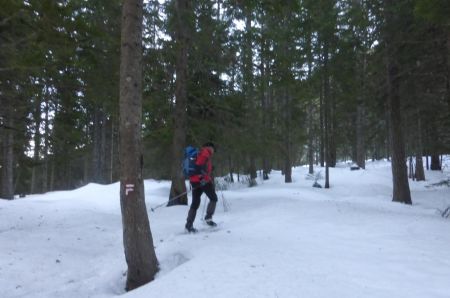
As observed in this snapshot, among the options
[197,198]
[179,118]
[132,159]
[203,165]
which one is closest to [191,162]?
[203,165]

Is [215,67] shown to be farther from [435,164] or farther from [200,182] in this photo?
[435,164]

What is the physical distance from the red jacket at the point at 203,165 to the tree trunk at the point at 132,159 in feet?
8.85

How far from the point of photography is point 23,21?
8562mm

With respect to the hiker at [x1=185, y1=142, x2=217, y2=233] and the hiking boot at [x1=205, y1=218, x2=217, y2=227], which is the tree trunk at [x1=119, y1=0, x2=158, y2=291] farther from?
the hiking boot at [x1=205, y1=218, x2=217, y2=227]

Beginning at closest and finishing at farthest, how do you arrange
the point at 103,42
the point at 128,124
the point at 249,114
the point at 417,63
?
the point at 128,124 < the point at 103,42 < the point at 417,63 < the point at 249,114

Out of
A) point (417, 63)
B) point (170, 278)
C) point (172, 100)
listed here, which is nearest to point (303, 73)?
point (417, 63)

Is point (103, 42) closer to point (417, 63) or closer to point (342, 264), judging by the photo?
point (342, 264)

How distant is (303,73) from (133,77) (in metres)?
11.7

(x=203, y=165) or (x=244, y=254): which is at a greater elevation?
(x=203, y=165)

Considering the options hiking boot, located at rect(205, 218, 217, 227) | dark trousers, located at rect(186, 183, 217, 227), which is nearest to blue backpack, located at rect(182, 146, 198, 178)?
dark trousers, located at rect(186, 183, 217, 227)

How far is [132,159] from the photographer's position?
19.7 feet

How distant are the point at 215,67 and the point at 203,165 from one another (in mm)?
5461

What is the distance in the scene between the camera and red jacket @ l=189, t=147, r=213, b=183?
28.9 ft

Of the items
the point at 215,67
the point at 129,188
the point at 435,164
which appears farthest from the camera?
the point at 435,164
